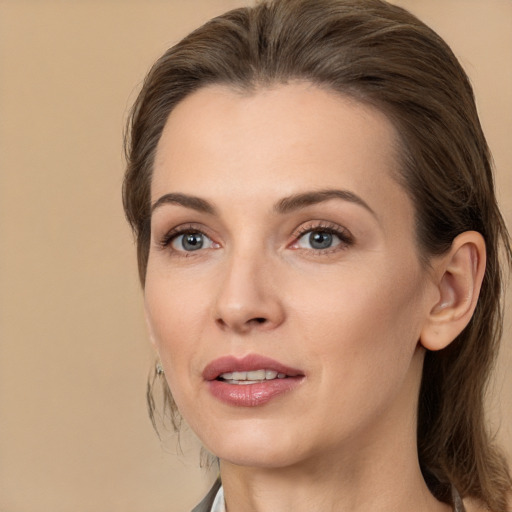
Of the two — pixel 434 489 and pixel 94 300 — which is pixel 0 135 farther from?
pixel 434 489

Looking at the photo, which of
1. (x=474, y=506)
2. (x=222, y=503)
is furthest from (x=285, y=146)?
(x=474, y=506)

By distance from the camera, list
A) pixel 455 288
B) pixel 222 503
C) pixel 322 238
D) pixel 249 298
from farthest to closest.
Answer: pixel 222 503 → pixel 455 288 → pixel 322 238 → pixel 249 298

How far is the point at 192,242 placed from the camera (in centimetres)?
188

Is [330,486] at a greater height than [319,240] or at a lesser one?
lesser

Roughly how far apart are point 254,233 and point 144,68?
1.30 m

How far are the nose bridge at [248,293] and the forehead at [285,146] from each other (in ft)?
0.32

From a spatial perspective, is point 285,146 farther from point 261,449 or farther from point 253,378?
point 261,449

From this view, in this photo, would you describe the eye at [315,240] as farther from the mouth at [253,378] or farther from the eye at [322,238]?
the mouth at [253,378]

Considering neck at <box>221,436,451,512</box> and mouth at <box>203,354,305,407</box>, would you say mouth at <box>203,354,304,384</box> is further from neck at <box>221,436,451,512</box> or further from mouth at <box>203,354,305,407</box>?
neck at <box>221,436,451,512</box>

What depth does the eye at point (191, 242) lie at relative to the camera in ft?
6.12

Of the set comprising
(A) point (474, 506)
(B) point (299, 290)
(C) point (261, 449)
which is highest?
(B) point (299, 290)

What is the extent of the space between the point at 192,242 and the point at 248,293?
226mm

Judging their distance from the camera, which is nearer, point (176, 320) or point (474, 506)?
point (176, 320)

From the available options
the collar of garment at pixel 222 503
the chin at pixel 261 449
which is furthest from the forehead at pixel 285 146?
the collar of garment at pixel 222 503
